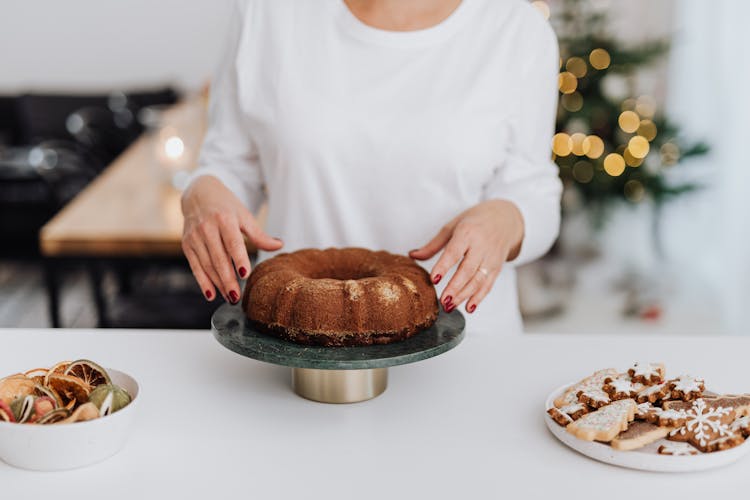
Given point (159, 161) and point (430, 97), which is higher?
point (430, 97)

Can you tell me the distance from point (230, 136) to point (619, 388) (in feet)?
2.65

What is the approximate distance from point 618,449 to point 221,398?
50 centimetres

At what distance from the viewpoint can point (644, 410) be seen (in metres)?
0.99

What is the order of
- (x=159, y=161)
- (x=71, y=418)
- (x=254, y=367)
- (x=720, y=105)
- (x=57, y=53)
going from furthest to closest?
(x=57, y=53)
(x=720, y=105)
(x=159, y=161)
(x=254, y=367)
(x=71, y=418)

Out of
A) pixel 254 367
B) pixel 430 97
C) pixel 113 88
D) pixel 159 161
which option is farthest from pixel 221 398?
pixel 113 88

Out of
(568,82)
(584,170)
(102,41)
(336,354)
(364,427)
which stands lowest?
(584,170)

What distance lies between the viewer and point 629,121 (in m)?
3.55

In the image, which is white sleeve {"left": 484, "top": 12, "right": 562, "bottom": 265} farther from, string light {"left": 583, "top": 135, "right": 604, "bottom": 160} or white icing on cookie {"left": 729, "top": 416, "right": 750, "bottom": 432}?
string light {"left": 583, "top": 135, "right": 604, "bottom": 160}

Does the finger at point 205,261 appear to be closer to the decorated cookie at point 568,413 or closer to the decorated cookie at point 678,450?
the decorated cookie at point 568,413

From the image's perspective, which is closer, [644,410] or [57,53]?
[644,410]

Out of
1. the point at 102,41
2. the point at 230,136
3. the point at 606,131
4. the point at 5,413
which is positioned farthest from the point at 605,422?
the point at 102,41

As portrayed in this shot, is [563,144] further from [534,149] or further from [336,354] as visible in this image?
[336,354]

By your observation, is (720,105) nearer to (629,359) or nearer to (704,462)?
(629,359)

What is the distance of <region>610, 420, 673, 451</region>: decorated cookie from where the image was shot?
0.94 metres
